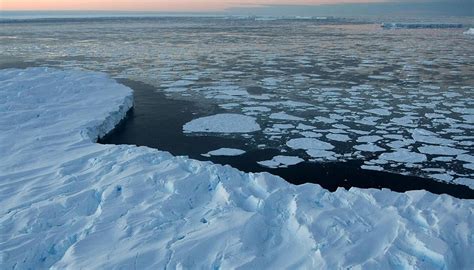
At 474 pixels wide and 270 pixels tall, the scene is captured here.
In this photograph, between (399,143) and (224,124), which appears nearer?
(399,143)

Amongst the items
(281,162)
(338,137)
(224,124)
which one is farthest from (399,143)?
(224,124)

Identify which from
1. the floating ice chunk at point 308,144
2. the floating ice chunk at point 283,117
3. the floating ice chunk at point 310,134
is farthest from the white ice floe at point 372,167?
the floating ice chunk at point 283,117

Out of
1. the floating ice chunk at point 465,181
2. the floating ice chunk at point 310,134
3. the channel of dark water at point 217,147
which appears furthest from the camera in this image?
the floating ice chunk at point 310,134

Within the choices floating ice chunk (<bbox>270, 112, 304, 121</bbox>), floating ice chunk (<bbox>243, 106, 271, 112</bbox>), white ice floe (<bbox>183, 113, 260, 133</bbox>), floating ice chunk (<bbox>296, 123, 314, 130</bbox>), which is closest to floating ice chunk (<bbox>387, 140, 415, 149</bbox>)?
floating ice chunk (<bbox>296, 123, 314, 130</bbox>)

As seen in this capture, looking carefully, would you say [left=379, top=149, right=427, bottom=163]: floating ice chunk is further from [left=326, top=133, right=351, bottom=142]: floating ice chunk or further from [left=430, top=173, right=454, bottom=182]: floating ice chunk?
[left=326, top=133, right=351, bottom=142]: floating ice chunk

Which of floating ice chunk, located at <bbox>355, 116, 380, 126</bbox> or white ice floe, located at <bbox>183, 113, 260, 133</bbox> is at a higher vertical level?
floating ice chunk, located at <bbox>355, 116, 380, 126</bbox>

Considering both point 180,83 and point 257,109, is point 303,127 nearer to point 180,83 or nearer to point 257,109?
point 257,109

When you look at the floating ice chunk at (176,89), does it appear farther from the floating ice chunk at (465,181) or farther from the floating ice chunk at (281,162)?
the floating ice chunk at (465,181)
